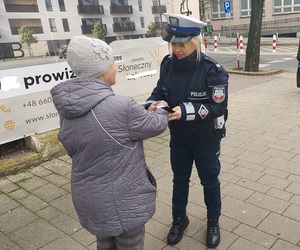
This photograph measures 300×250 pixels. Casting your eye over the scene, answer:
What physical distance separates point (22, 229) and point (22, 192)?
0.77 m

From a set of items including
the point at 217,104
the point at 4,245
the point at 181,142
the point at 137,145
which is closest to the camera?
the point at 137,145

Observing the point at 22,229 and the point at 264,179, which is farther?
the point at 264,179

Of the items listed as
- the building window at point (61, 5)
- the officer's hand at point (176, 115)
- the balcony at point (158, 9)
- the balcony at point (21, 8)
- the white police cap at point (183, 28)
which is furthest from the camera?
the balcony at point (158, 9)

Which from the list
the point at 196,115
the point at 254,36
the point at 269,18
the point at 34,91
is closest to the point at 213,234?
the point at 196,115

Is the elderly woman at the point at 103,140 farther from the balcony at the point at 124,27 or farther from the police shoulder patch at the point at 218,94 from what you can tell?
the balcony at the point at 124,27

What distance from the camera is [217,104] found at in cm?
242

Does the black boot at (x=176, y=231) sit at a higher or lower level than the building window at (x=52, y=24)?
lower

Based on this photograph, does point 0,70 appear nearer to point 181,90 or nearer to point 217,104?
point 181,90

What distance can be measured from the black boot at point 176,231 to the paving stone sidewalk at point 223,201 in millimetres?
57

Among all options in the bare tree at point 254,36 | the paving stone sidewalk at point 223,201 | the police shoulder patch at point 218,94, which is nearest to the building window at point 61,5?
the paving stone sidewalk at point 223,201

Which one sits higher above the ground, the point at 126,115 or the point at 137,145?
Result: the point at 126,115

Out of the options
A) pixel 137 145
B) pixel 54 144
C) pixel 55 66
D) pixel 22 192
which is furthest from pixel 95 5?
pixel 137 145

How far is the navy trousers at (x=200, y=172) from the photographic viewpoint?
2635mm

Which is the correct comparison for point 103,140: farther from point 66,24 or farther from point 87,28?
point 87,28
